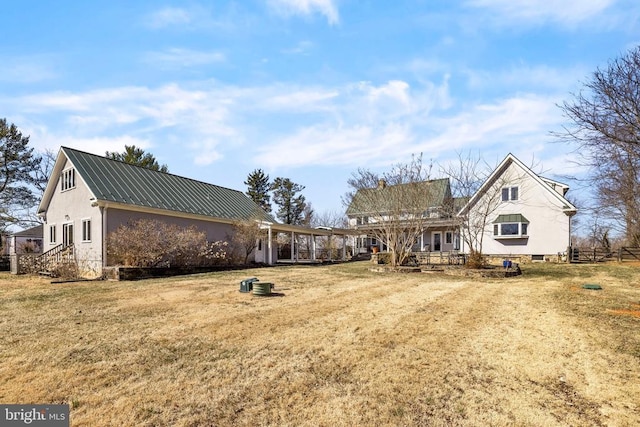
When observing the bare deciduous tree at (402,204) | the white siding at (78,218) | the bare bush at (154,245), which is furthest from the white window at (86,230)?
the bare deciduous tree at (402,204)

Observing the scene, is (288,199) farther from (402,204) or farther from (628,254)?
(628,254)

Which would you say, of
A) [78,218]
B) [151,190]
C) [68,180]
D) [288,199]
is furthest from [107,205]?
[288,199]

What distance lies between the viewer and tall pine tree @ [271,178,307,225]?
166 ft

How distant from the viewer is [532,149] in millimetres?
20516

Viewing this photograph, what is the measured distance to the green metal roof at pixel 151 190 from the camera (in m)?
17.9

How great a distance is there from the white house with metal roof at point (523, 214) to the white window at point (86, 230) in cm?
2105

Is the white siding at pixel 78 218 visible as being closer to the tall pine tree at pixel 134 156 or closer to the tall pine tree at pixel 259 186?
the tall pine tree at pixel 134 156

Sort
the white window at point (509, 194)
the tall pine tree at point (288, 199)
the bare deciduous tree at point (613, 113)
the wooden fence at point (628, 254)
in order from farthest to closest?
the tall pine tree at point (288, 199) → the white window at point (509, 194) → the wooden fence at point (628, 254) → the bare deciduous tree at point (613, 113)

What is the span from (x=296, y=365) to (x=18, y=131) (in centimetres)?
3914

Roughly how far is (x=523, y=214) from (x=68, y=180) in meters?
28.5

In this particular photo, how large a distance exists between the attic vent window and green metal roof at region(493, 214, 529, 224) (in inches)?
1044

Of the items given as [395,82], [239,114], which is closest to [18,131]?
[239,114]

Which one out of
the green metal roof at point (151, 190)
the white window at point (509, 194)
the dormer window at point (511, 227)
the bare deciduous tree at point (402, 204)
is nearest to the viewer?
the green metal roof at point (151, 190)

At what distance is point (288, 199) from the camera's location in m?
50.5
